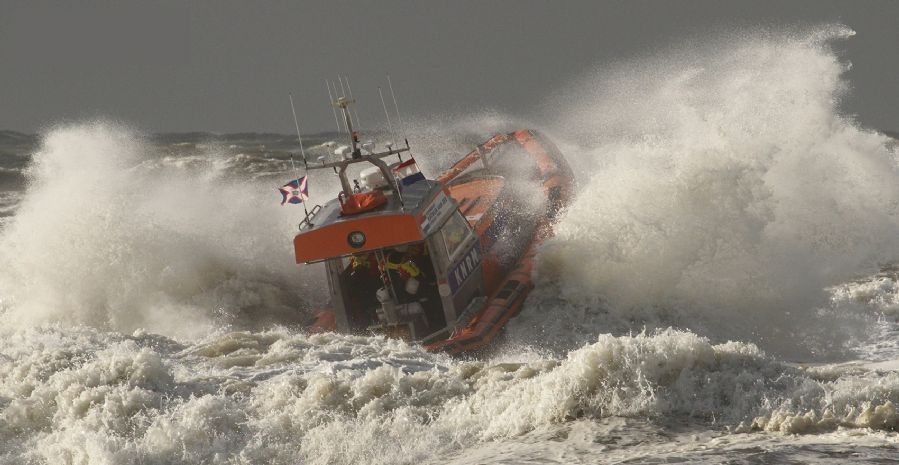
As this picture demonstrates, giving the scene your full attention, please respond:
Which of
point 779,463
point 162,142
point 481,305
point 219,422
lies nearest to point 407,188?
point 481,305

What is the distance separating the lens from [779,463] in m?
6.95

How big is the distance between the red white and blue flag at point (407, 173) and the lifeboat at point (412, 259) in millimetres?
11

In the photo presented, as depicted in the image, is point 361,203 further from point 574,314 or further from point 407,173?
point 574,314

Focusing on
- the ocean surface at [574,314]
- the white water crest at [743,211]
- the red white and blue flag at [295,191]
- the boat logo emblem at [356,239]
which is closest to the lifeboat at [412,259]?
the boat logo emblem at [356,239]

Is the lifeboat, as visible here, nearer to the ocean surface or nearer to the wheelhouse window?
the wheelhouse window

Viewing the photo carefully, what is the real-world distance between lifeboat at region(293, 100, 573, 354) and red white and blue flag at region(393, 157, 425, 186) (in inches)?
0.4

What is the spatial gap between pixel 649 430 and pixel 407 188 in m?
4.97

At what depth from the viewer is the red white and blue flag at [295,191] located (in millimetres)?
11719

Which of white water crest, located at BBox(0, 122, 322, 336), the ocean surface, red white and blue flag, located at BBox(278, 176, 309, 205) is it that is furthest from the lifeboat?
white water crest, located at BBox(0, 122, 322, 336)

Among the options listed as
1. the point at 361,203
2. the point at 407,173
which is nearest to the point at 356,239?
the point at 361,203

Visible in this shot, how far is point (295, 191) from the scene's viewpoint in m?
11.8

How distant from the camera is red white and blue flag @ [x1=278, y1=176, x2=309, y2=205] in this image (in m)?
11.7

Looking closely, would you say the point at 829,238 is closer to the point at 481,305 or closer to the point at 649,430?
the point at 481,305

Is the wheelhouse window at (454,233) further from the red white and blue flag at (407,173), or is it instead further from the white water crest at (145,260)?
the white water crest at (145,260)
